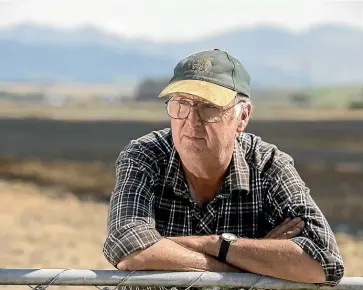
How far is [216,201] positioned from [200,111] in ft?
1.20

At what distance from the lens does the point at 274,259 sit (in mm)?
2691

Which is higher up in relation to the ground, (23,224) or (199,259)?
(199,259)

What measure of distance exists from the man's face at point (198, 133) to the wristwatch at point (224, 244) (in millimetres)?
337

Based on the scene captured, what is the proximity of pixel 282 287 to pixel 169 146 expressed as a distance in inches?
29.2

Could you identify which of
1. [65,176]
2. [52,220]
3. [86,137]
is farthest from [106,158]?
[52,220]

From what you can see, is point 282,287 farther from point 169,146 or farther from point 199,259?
point 169,146

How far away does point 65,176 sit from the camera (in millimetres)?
14070

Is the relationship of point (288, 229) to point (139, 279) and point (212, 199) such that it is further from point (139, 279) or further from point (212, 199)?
point (139, 279)

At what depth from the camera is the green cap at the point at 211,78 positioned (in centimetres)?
281

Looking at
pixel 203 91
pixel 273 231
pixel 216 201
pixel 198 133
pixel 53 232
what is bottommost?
pixel 53 232

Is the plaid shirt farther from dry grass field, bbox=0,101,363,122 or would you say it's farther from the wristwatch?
dry grass field, bbox=0,101,363,122

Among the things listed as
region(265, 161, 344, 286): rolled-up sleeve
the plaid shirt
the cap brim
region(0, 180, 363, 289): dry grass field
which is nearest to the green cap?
the cap brim

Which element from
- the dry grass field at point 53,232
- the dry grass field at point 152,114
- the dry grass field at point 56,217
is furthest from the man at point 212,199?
the dry grass field at point 152,114

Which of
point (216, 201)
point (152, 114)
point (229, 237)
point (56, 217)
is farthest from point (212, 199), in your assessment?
point (152, 114)
